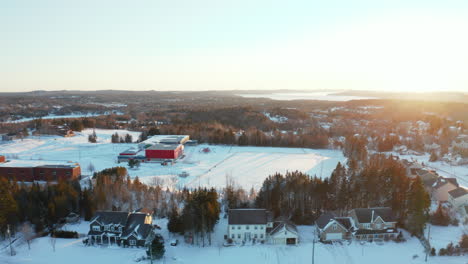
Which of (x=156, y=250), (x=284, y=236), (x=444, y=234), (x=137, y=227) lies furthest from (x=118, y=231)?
(x=444, y=234)

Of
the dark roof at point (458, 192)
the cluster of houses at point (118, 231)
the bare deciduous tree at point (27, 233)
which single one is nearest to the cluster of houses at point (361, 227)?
the dark roof at point (458, 192)

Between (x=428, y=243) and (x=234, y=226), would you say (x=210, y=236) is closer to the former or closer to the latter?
(x=234, y=226)

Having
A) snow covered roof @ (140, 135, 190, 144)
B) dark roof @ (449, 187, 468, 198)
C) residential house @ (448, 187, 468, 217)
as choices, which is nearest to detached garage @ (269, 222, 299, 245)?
residential house @ (448, 187, 468, 217)

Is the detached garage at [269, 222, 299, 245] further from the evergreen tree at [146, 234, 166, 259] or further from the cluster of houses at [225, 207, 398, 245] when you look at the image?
the evergreen tree at [146, 234, 166, 259]

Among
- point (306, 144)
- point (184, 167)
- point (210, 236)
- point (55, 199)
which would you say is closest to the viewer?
point (210, 236)

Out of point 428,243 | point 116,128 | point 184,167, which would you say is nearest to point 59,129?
point 116,128

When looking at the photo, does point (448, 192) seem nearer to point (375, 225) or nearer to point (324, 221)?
point (375, 225)
